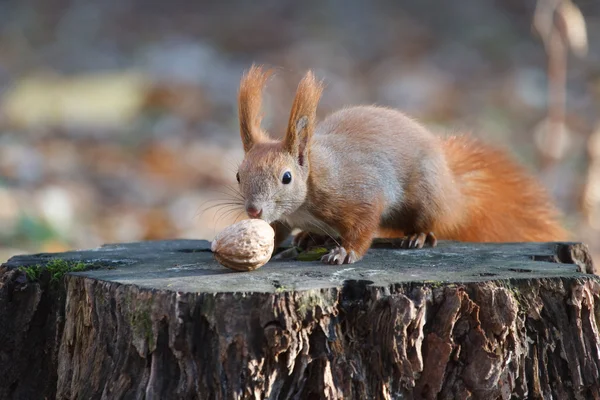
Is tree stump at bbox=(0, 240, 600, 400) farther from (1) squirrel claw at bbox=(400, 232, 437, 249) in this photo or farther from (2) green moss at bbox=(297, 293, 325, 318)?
(1) squirrel claw at bbox=(400, 232, 437, 249)

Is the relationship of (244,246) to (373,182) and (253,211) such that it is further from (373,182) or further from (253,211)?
(373,182)

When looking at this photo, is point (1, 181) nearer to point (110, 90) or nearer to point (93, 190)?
point (93, 190)

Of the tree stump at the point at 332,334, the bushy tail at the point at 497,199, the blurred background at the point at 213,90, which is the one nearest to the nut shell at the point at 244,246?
the tree stump at the point at 332,334

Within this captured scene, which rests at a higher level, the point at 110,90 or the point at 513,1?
the point at 513,1

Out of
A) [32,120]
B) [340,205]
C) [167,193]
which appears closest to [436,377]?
[340,205]

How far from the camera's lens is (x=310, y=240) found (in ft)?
6.39

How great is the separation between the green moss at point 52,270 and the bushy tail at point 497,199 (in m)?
0.87

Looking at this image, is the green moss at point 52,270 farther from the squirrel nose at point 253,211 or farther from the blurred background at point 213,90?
the blurred background at point 213,90

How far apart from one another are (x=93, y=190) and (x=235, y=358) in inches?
100

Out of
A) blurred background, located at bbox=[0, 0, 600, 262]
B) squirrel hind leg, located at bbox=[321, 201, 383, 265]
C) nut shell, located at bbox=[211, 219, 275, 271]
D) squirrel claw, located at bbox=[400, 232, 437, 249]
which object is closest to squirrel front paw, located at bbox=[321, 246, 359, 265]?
squirrel hind leg, located at bbox=[321, 201, 383, 265]

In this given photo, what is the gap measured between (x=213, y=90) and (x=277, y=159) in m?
3.72

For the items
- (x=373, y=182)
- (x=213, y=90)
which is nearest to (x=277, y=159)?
(x=373, y=182)

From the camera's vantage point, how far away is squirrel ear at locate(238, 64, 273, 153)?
1.71 metres

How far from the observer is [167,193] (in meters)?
3.70
